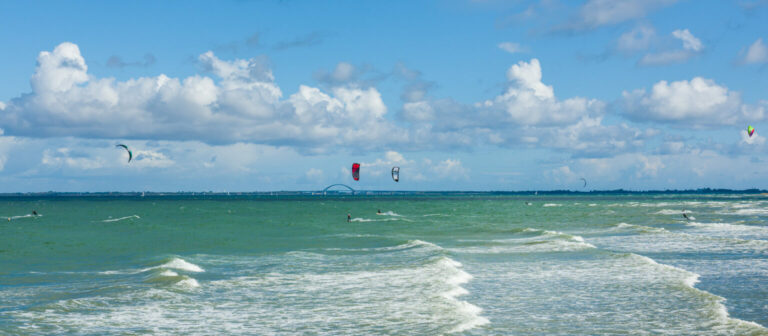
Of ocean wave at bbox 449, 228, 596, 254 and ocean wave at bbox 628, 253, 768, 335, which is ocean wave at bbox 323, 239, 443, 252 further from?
ocean wave at bbox 628, 253, 768, 335

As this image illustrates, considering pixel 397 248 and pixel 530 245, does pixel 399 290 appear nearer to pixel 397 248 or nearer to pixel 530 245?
pixel 397 248

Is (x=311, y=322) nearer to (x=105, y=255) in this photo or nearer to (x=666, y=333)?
(x=666, y=333)

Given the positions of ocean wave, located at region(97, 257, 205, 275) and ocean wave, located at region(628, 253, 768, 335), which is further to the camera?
ocean wave, located at region(97, 257, 205, 275)

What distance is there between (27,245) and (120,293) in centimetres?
3003

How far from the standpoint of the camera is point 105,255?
39.6 metres

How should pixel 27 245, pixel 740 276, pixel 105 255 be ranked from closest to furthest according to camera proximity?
pixel 740 276, pixel 105 255, pixel 27 245

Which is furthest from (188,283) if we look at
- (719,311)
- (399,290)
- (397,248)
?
(719,311)

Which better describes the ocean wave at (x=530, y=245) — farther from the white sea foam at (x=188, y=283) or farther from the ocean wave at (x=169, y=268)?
the white sea foam at (x=188, y=283)

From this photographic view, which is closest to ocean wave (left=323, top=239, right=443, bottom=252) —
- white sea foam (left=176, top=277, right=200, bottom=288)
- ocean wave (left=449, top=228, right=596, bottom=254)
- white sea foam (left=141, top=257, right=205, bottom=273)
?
ocean wave (left=449, top=228, right=596, bottom=254)

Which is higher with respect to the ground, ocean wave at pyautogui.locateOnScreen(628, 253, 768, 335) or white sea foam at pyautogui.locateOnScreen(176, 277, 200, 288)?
ocean wave at pyautogui.locateOnScreen(628, 253, 768, 335)

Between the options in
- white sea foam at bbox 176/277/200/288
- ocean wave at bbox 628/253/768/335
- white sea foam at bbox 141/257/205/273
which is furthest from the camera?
white sea foam at bbox 141/257/205/273

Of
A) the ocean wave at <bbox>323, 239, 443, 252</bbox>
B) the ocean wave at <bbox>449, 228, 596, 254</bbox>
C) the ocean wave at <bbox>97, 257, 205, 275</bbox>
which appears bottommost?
the ocean wave at <bbox>97, 257, 205, 275</bbox>

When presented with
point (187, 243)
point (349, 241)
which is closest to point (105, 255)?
point (187, 243)

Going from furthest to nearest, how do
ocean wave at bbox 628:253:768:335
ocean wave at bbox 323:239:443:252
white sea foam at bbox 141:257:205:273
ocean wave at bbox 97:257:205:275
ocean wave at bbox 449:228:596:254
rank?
ocean wave at bbox 323:239:443:252 → ocean wave at bbox 449:228:596:254 → white sea foam at bbox 141:257:205:273 → ocean wave at bbox 97:257:205:275 → ocean wave at bbox 628:253:768:335
